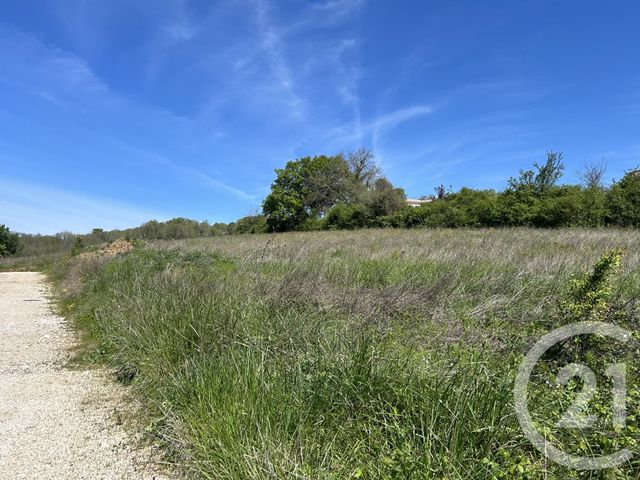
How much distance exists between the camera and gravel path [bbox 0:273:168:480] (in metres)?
2.75

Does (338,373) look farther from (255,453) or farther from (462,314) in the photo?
(462,314)

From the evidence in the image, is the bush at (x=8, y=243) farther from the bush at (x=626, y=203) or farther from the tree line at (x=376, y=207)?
the bush at (x=626, y=203)

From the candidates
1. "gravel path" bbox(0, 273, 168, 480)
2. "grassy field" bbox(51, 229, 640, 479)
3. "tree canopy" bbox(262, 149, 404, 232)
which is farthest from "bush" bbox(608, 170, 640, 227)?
"tree canopy" bbox(262, 149, 404, 232)

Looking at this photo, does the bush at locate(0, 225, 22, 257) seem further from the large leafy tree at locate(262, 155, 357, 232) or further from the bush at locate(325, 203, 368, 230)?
the bush at locate(325, 203, 368, 230)

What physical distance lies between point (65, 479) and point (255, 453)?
5.14 ft

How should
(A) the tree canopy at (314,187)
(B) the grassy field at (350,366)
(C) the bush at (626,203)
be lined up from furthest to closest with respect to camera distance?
(A) the tree canopy at (314,187)
(C) the bush at (626,203)
(B) the grassy field at (350,366)

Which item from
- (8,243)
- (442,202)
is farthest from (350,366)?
(8,243)

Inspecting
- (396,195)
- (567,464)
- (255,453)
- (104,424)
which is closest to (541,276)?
(567,464)

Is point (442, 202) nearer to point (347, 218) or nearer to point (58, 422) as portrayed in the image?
point (347, 218)
